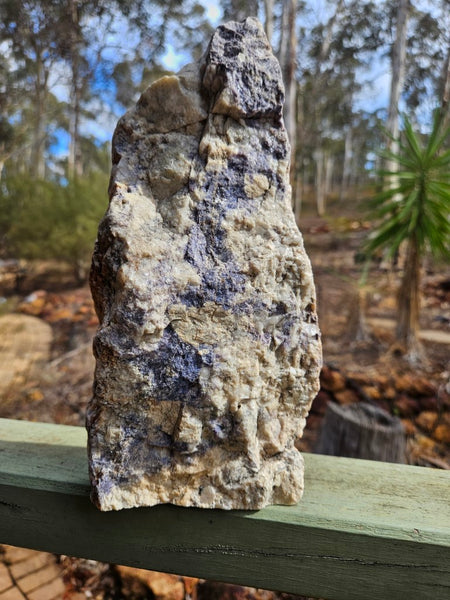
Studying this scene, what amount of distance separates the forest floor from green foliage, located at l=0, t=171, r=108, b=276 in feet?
1.53

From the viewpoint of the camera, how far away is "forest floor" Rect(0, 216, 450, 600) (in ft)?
5.38

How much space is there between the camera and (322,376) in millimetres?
3314

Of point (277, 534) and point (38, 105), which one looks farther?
point (38, 105)

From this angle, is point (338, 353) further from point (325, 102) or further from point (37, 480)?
point (325, 102)

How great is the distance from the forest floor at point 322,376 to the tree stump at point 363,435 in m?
0.45

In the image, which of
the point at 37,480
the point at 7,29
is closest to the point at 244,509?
the point at 37,480

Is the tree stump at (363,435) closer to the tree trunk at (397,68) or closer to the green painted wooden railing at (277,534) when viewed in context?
the green painted wooden railing at (277,534)

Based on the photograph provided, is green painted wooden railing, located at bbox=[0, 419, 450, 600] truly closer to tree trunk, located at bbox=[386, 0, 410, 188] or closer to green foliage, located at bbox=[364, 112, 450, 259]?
green foliage, located at bbox=[364, 112, 450, 259]

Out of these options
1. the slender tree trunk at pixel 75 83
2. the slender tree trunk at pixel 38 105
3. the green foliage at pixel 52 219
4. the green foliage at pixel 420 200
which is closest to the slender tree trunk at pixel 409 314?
the green foliage at pixel 420 200

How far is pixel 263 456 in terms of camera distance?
1008 millimetres

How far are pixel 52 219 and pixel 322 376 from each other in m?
4.79

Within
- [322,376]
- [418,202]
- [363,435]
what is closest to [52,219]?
[322,376]

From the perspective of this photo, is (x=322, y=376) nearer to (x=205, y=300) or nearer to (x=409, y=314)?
(x=409, y=314)

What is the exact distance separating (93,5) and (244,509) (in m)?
9.42
